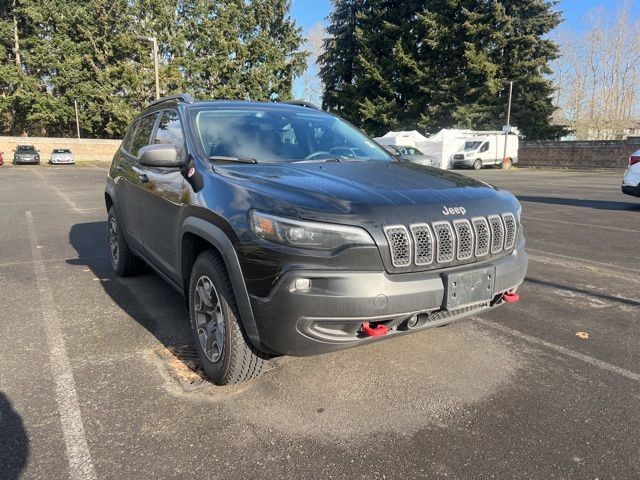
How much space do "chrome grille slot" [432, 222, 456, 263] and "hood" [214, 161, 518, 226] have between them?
56 mm

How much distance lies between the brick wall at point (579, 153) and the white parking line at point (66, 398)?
3930cm

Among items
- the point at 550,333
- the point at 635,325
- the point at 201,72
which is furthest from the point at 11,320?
the point at 201,72

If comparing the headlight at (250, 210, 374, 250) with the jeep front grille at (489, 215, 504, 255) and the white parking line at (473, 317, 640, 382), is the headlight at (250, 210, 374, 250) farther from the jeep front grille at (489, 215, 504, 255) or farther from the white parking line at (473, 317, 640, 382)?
the white parking line at (473, 317, 640, 382)

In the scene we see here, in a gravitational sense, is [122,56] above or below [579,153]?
above

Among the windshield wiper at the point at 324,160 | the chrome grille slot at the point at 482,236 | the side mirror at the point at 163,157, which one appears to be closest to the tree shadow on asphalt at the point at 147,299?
the side mirror at the point at 163,157

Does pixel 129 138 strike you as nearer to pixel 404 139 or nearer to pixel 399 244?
A: pixel 399 244

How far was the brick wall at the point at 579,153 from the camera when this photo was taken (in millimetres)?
35906

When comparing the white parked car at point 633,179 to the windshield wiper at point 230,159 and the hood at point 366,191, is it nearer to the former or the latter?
the hood at point 366,191

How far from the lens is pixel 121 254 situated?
211 inches

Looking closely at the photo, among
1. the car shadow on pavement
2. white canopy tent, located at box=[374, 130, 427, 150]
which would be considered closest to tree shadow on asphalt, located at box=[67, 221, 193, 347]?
the car shadow on pavement

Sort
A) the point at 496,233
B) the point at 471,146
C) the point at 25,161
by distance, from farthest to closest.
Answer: the point at 25,161 → the point at 471,146 → the point at 496,233

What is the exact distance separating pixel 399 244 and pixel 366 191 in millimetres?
393

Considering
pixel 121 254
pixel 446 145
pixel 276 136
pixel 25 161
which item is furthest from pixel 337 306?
pixel 25 161

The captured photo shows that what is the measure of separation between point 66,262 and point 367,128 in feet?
151
